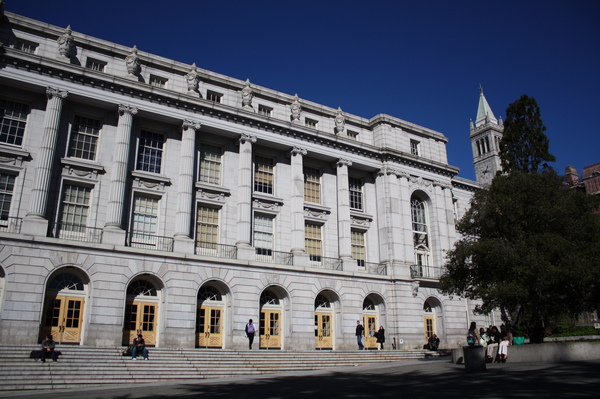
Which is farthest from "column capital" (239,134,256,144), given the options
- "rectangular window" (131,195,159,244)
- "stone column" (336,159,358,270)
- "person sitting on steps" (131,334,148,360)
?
"person sitting on steps" (131,334,148,360)

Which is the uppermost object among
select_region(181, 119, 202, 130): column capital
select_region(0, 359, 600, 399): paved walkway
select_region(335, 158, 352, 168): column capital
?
select_region(181, 119, 202, 130): column capital

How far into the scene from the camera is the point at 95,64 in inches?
1176

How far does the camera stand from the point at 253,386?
609 inches

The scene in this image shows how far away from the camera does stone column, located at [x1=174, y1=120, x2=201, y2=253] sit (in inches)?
1094

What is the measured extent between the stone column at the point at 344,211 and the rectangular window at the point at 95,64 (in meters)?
17.4

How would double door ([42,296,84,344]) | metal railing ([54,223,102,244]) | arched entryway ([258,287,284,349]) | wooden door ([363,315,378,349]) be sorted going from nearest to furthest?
1. double door ([42,296,84,344])
2. metal railing ([54,223,102,244])
3. arched entryway ([258,287,284,349])
4. wooden door ([363,315,378,349])

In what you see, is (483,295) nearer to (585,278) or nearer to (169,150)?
(585,278)

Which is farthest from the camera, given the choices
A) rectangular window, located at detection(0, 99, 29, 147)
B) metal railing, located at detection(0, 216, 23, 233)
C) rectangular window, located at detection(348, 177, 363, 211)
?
rectangular window, located at detection(348, 177, 363, 211)

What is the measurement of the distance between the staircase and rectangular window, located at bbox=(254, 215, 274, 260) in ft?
25.8

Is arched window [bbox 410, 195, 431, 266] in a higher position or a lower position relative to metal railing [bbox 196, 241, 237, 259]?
higher

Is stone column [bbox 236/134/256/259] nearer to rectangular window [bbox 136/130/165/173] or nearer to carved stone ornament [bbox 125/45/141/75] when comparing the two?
rectangular window [bbox 136/130/165/173]

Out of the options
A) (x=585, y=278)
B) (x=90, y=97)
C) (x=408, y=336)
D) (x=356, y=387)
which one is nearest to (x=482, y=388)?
(x=356, y=387)

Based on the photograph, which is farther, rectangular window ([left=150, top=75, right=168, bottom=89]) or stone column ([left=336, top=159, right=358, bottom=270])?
stone column ([left=336, top=159, right=358, bottom=270])

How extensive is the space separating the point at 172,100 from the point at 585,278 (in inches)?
962
